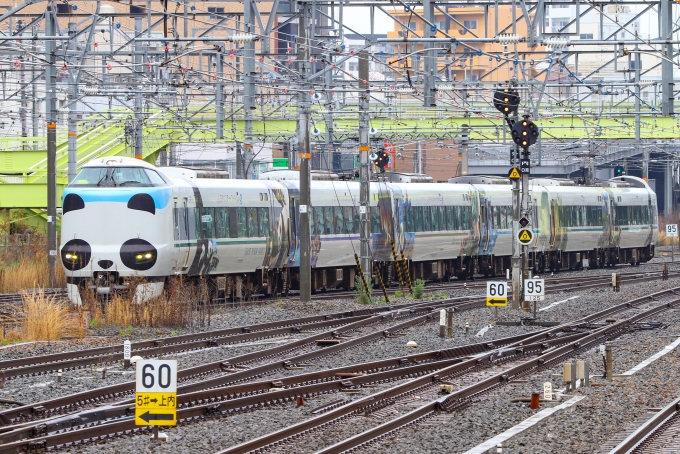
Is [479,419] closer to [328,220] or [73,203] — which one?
[73,203]

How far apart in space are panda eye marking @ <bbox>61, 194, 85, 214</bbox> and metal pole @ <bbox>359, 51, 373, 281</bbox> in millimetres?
6344

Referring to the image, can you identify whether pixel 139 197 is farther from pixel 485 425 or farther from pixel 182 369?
pixel 485 425

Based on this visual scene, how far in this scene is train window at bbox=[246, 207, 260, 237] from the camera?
88.5ft

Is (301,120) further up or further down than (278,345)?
further up

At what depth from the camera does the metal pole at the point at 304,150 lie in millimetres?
23297

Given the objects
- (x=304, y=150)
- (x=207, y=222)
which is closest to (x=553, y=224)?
(x=304, y=150)

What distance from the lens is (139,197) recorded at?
23.1 meters

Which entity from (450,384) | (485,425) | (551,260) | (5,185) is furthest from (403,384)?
(551,260)

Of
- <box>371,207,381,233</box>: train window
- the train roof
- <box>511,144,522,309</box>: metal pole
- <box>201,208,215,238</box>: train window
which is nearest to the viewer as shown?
the train roof

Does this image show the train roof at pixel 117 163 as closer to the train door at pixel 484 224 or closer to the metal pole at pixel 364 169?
the metal pole at pixel 364 169

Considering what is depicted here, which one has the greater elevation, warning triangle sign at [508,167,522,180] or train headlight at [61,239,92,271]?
warning triangle sign at [508,167,522,180]

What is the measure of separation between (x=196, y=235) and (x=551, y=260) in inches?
793

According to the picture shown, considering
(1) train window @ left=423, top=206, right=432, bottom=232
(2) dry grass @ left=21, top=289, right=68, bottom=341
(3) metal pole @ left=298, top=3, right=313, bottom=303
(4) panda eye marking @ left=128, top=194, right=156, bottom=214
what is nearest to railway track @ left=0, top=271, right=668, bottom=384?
(3) metal pole @ left=298, top=3, right=313, bottom=303

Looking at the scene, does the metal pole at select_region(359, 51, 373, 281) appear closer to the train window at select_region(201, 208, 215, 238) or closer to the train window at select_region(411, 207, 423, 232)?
the train window at select_region(201, 208, 215, 238)
